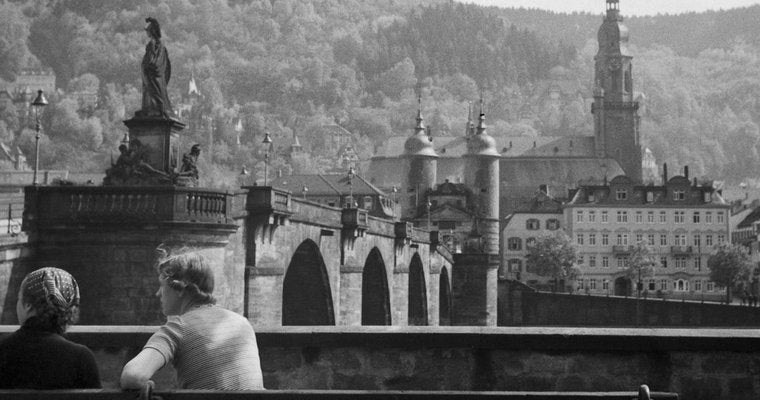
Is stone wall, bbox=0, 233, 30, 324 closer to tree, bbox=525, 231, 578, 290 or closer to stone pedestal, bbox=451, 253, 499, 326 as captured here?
stone pedestal, bbox=451, 253, 499, 326

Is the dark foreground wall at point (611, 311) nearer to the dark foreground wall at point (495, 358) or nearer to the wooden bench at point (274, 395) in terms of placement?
the dark foreground wall at point (495, 358)

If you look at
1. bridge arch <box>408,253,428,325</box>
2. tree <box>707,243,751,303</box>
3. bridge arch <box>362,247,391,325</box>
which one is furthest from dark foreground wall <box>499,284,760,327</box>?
bridge arch <box>362,247,391,325</box>

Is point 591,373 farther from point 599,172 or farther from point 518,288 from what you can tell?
point 599,172

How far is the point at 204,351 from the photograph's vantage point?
23.8ft

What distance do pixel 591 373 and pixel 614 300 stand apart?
274 feet

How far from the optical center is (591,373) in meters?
12.2

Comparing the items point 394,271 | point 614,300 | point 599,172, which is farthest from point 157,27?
point 599,172

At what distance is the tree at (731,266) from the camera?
101938 mm

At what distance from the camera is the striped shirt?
7.25 metres

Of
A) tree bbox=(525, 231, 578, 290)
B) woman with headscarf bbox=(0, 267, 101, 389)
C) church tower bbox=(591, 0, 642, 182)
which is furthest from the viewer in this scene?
church tower bbox=(591, 0, 642, 182)

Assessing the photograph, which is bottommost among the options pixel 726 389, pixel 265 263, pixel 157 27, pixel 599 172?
pixel 726 389

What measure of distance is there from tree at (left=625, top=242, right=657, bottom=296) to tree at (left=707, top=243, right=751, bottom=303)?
12.2m

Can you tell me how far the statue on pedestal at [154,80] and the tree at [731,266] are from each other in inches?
3053

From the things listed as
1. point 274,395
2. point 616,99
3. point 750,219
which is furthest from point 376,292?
point 616,99
